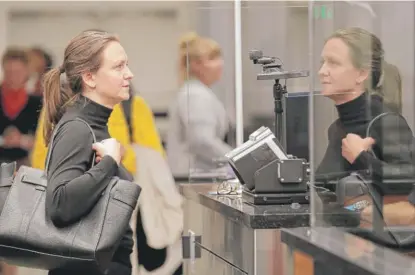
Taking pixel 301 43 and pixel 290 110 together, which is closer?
pixel 290 110

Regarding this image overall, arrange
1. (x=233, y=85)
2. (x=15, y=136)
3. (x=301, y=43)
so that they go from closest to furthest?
(x=301, y=43) < (x=233, y=85) < (x=15, y=136)

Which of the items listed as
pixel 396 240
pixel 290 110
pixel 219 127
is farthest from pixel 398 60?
pixel 219 127

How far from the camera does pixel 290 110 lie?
3307mm

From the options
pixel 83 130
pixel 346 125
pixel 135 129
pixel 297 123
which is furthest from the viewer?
pixel 135 129

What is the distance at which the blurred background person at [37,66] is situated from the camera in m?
5.28

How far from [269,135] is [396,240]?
1.21 m

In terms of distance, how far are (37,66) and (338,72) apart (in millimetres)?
3467

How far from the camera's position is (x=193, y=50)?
501 cm

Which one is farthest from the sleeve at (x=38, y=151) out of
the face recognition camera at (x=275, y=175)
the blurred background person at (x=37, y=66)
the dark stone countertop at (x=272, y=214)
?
the face recognition camera at (x=275, y=175)

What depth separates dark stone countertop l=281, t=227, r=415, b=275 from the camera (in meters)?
1.59

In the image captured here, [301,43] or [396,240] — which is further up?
[301,43]

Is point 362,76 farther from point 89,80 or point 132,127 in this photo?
point 132,127

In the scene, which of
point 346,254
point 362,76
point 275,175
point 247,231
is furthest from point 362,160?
point 275,175

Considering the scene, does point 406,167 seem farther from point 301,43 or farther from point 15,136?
point 15,136
